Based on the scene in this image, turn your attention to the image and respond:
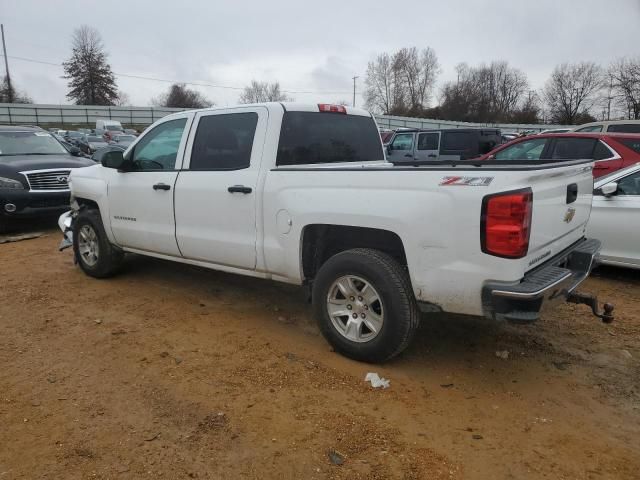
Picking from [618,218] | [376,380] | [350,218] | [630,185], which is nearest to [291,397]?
[376,380]

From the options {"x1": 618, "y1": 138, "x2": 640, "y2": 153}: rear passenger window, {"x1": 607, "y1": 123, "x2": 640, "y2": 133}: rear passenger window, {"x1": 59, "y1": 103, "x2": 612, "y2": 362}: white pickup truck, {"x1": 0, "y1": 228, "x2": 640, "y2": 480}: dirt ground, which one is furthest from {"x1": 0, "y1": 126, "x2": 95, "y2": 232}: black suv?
{"x1": 607, "y1": 123, "x2": 640, "y2": 133}: rear passenger window

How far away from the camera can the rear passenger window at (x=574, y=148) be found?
8141 millimetres

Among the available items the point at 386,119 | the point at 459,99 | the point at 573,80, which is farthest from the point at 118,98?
the point at 573,80

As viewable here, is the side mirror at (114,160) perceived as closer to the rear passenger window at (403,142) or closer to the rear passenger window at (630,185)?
the rear passenger window at (630,185)

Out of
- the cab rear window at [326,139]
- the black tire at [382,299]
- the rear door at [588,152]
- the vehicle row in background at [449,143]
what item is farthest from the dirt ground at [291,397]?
the vehicle row in background at [449,143]

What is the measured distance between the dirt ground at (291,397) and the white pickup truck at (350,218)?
1.70 feet

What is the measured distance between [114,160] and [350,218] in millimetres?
2986

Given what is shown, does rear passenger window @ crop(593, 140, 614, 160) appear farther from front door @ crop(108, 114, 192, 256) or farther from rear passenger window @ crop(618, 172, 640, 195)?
front door @ crop(108, 114, 192, 256)

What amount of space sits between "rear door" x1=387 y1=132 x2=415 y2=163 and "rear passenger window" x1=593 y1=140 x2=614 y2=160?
27.0ft

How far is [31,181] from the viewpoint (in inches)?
345

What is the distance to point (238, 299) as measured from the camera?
210 inches

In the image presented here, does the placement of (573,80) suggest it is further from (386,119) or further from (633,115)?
(386,119)

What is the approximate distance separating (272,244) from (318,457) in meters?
1.82

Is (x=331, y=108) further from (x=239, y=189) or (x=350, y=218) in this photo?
(x=350, y=218)
